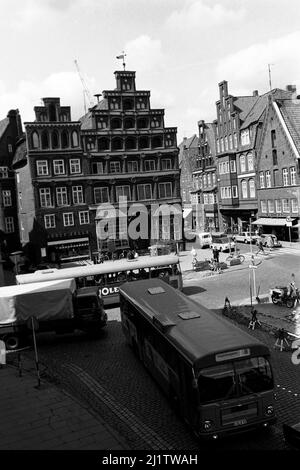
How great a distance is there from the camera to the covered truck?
20.2 m

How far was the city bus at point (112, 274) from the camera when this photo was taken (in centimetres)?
2720

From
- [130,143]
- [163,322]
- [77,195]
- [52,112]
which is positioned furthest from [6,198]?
[163,322]

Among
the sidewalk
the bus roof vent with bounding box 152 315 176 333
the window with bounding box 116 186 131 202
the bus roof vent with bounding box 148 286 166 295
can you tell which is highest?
the window with bounding box 116 186 131 202

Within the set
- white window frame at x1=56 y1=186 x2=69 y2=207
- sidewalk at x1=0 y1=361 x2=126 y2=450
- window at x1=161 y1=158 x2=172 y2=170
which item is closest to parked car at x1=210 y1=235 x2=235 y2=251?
window at x1=161 y1=158 x2=172 y2=170

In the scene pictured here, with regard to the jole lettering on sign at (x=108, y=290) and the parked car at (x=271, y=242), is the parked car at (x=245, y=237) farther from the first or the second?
the jole lettering on sign at (x=108, y=290)

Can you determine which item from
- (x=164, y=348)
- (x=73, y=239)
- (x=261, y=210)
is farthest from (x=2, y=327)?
(x=261, y=210)

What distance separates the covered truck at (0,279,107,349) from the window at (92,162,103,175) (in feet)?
96.7

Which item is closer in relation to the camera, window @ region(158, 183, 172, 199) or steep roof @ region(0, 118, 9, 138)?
window @ region(158, 183, 172, 199)

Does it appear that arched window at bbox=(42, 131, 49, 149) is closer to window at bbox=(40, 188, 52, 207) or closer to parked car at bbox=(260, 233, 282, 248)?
window at bbox=(40, 188, 52, 207)

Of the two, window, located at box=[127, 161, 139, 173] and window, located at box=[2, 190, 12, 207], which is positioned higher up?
window, located at box=[127, 161, 139, 173]

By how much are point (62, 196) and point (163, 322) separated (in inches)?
1446

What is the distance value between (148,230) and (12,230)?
15582 millimetres

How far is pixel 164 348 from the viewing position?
43.4ft
